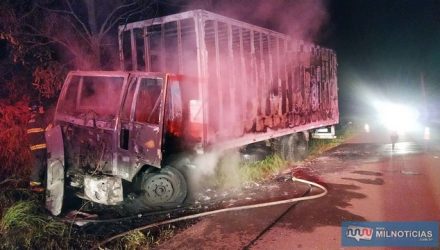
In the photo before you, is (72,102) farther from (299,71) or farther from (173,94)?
(299,71)

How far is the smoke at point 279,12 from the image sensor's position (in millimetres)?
11248


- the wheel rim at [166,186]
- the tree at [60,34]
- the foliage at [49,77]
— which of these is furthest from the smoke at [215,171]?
the foliage at [49,77]

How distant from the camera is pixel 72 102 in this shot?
6059 millimetres

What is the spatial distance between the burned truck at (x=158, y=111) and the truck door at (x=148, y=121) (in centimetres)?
1

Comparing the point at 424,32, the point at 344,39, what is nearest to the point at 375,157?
the point at 344,39

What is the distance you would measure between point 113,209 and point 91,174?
0.86 m

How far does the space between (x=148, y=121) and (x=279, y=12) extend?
801cm

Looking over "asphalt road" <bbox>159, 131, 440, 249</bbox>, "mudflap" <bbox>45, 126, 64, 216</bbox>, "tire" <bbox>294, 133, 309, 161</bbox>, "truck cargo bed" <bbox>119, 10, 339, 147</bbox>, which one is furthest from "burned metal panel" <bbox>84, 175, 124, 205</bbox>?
"tire" <bbox>294, 133, 309, 161</bbox>

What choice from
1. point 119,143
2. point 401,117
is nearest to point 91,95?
point 119,143

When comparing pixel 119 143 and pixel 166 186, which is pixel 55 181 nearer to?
pixel 119 143

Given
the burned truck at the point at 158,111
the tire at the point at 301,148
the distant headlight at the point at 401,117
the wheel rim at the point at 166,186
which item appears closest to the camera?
the burned truck at the point at 158,111

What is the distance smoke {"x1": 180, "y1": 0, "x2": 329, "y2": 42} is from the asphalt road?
4710 millimetres

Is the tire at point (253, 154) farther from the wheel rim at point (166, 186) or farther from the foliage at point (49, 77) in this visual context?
the foliage at point (49, 77)

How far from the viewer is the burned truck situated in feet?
17.8
